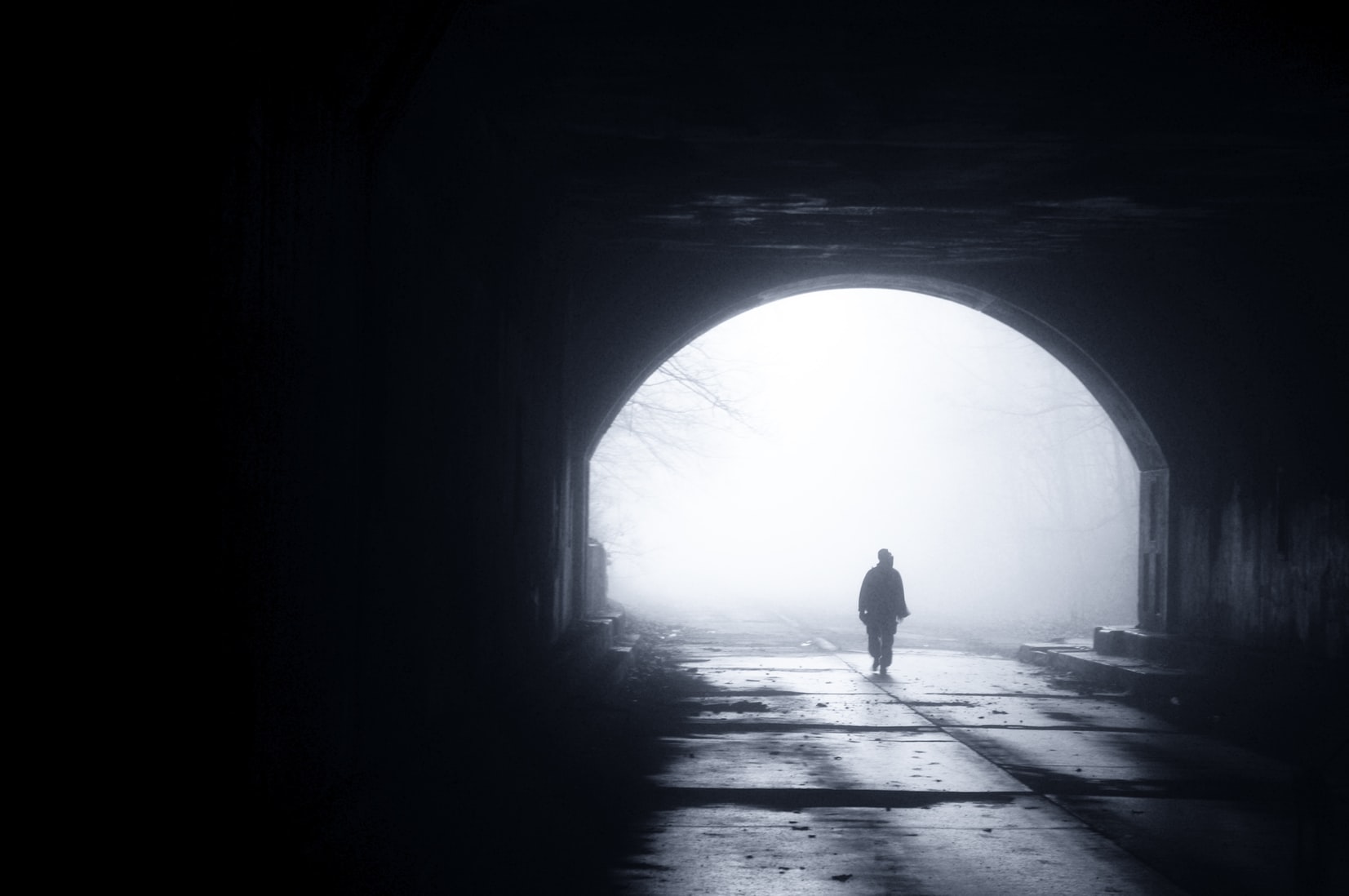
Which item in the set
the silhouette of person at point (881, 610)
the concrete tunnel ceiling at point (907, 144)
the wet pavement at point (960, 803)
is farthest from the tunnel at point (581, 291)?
the silhouette of person at point (881, 610)

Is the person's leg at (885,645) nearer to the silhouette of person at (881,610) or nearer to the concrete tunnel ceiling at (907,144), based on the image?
the silhouette of person at (881,610)

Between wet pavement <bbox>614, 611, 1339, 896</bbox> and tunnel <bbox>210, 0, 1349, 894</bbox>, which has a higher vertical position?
tunnel <bbox>210, 0, 1349, 894</bbox>

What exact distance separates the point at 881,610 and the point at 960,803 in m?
10.2

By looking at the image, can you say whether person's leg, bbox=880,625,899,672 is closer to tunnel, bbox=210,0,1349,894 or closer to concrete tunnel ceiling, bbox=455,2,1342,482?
tunnel, bbox=210,0,1349,894

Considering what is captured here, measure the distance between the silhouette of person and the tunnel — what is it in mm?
3288

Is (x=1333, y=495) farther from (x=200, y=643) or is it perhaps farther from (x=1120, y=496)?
(x=1120, y=496)

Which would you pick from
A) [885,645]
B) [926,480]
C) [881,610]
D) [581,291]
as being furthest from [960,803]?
[926,480]

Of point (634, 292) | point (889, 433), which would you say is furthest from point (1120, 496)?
point (889, 433)

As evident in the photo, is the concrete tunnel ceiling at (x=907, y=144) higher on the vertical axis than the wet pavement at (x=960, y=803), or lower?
higher

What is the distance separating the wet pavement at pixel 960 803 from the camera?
6660mm

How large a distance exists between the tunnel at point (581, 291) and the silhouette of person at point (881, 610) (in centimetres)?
329

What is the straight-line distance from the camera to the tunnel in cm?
486

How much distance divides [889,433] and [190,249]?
9259cm

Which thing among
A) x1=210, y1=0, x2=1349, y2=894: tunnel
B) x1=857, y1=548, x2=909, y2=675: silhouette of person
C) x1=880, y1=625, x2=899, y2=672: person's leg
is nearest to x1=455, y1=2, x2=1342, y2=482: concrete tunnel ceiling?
x1=210, y1=0, x2=1349, y2=894: tunnel
